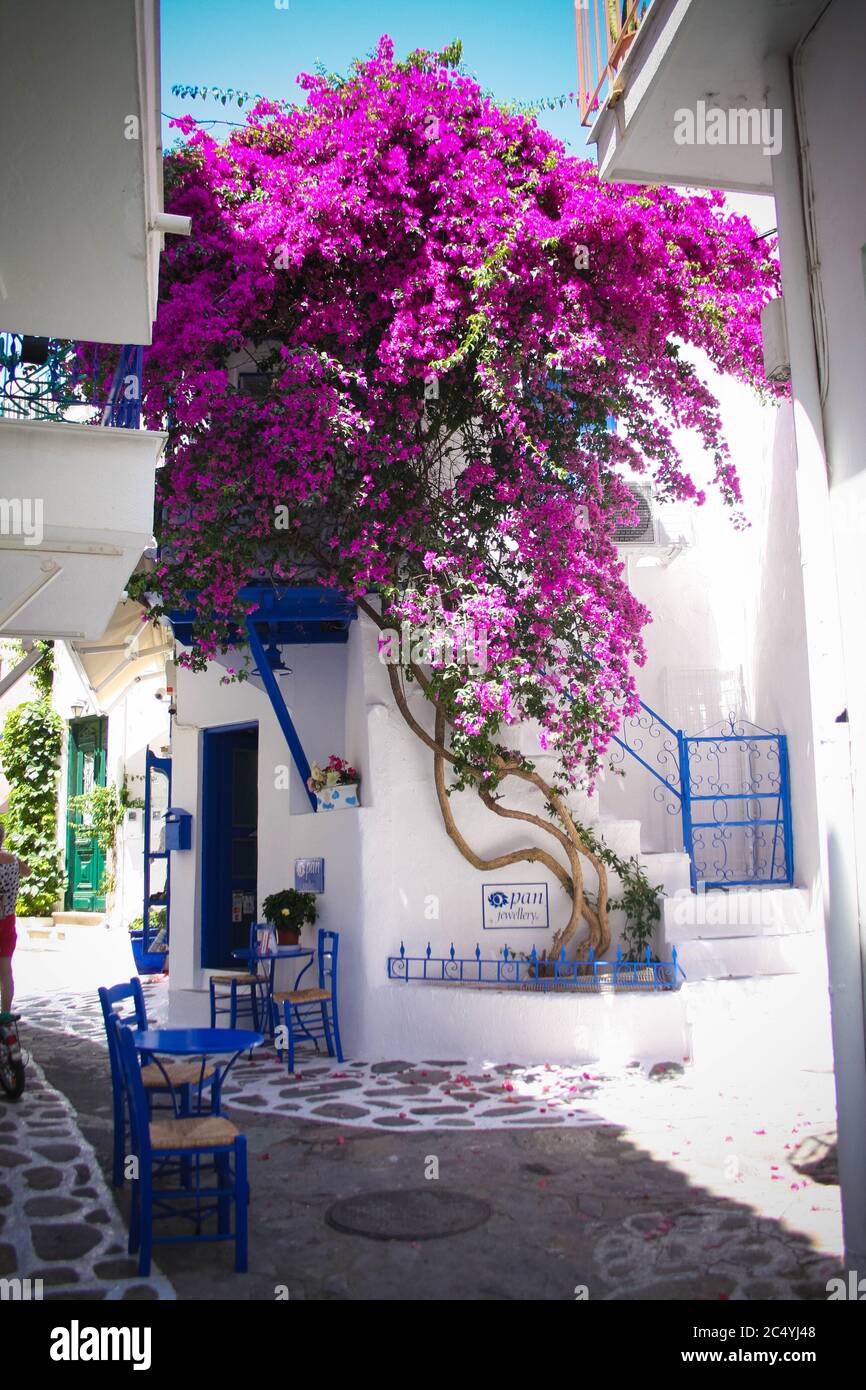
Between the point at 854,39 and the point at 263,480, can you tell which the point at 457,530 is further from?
the point at 854,39

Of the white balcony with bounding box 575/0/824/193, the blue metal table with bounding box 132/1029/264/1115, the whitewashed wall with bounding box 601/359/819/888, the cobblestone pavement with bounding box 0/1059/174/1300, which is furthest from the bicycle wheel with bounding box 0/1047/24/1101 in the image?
the white balcony with bounding box 575/0/824/193

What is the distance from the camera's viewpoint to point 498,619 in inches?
338

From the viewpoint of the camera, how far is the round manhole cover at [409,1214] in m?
5.33

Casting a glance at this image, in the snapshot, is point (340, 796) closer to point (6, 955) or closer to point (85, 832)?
point (6, 955)

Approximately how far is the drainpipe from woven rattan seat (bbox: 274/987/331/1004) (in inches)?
228

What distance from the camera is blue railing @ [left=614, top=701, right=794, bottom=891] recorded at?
1046cm

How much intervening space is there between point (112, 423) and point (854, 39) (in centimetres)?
495

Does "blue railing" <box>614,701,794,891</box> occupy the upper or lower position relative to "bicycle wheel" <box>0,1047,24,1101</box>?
upper

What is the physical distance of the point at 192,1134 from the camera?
5047mm

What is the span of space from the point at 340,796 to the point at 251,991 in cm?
229

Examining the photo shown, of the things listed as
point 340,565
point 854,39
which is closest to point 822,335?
point 854,39

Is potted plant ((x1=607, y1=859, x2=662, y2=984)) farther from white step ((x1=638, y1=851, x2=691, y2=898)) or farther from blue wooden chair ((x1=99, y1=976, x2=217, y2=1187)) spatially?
blue wooden chair ((x1=99, y1=976, x2=217, y2=1187))
